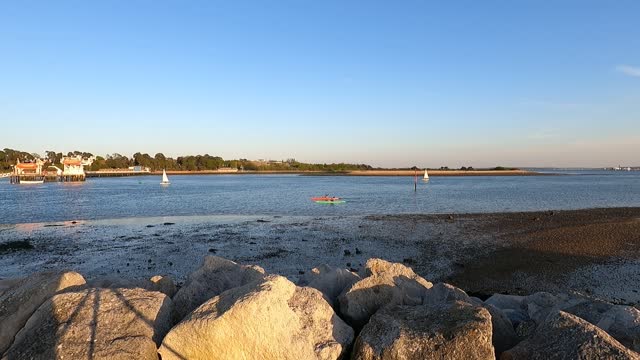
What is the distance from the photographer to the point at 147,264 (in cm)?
1931

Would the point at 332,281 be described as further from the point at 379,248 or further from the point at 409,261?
the point at 379,248

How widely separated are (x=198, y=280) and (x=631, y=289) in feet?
47.9

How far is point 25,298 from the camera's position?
7570 millimetres

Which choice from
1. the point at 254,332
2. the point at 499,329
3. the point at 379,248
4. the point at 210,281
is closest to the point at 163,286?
the point at 210,281

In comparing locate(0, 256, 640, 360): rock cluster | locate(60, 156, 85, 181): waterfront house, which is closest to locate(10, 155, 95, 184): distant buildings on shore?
locate(60, 156, 85, 181): waterfront house

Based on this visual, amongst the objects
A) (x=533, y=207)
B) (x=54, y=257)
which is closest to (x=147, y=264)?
(x=54, y=257)

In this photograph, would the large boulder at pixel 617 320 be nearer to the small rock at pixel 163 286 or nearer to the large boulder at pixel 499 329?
the large boulder at pixel 499 329

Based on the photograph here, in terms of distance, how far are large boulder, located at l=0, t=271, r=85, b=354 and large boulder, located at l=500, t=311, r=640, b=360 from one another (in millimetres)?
7269

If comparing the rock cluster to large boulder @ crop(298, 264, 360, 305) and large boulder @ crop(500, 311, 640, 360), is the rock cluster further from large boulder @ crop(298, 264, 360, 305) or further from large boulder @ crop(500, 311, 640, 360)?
large boulder @ crop(298, 264, 360, 305)

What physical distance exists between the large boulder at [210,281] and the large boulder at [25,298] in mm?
2038

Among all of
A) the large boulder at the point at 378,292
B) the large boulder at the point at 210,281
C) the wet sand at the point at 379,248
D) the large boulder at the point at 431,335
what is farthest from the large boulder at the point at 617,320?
the wet sand at the point at 379,248

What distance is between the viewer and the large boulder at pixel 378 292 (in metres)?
7.36

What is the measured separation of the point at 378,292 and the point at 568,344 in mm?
3089

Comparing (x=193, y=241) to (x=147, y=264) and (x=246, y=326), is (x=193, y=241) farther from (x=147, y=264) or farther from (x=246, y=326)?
(x=246, y=326)
